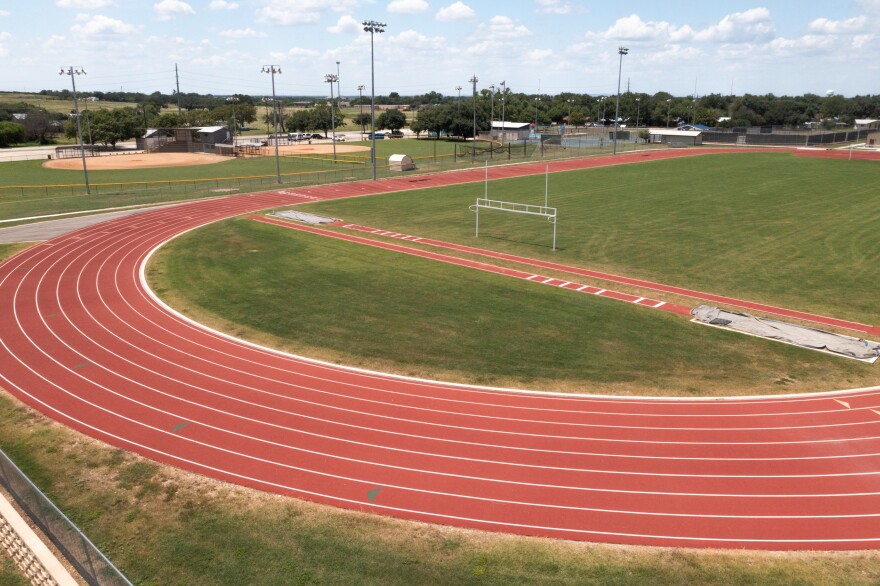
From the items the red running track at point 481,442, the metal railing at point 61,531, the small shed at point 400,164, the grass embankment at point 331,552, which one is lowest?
the grass embankment at point 331,552

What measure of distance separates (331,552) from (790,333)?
61.1ft

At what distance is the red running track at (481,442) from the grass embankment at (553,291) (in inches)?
59.5

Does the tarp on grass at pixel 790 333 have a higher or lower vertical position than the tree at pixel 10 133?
lower

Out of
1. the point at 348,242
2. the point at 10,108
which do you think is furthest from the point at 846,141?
the point at 10,108

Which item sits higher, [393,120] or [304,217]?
[393,120]

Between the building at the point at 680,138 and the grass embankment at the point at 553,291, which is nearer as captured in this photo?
the grass embankment at the point at 553,291

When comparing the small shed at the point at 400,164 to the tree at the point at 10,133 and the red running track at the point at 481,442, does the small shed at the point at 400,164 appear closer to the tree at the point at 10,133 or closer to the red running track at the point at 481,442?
the red running track at the point at 481,442

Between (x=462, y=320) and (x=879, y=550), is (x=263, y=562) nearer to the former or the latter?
(x=879, y=550)

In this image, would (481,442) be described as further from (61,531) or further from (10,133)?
(10,133)

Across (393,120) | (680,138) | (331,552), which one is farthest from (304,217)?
(393,120)

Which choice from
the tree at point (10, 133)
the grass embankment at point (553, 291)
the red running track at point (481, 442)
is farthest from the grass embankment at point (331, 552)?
the tree at point (10, 133)

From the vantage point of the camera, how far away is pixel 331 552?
39.5ft

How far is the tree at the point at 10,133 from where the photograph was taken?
116244 mm

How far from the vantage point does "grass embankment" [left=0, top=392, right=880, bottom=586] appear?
11.4 metres
